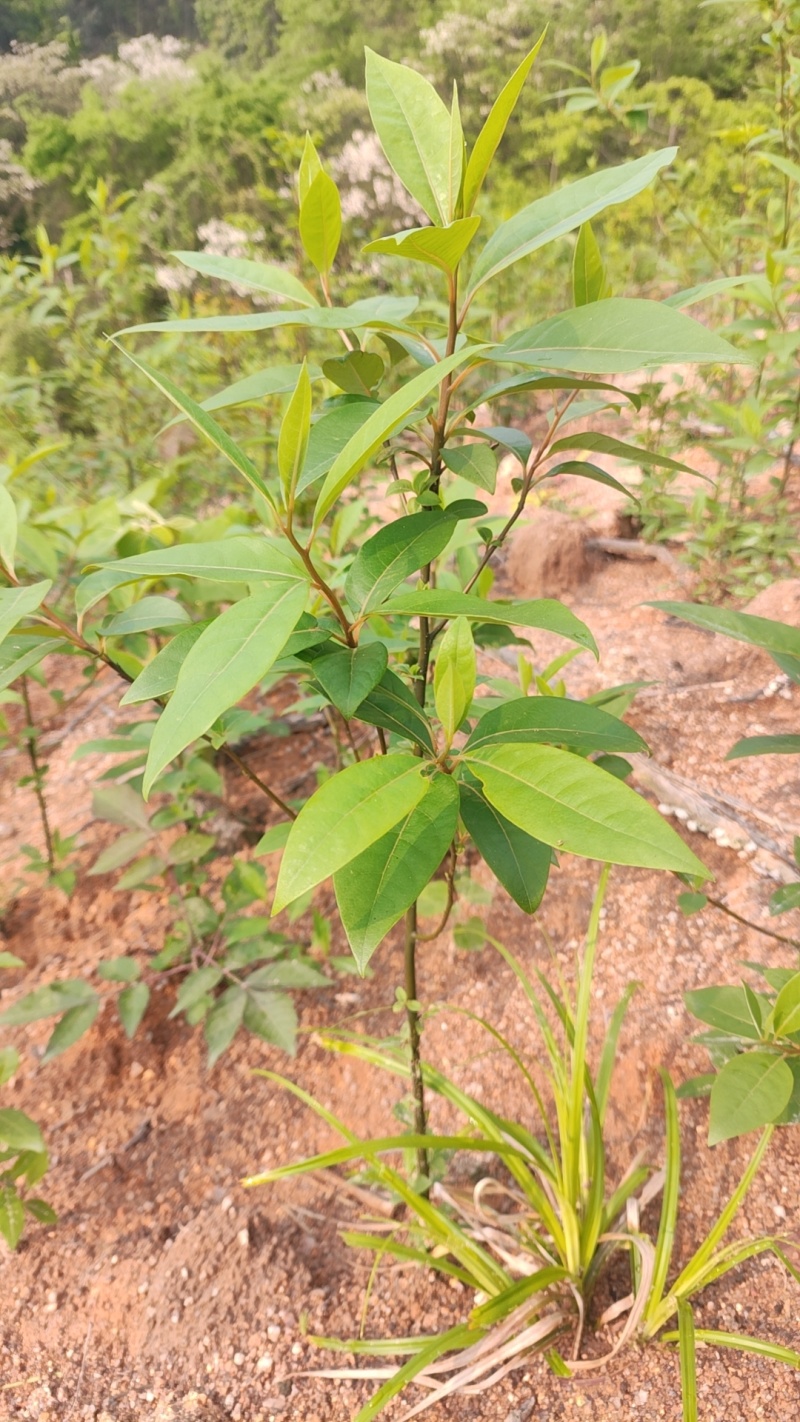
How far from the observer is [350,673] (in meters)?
0.53

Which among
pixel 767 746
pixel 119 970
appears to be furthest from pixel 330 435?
pixel 119 970

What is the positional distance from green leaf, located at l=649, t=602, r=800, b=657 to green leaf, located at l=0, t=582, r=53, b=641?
1.53ft

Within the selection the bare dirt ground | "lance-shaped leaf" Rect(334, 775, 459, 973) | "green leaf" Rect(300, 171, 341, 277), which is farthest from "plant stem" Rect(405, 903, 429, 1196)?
"green leaf" Rect(300, 171, 341, 277)

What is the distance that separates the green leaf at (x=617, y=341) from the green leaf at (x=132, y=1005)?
3.60 ft

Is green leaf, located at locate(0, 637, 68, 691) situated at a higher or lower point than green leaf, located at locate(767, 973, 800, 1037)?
higher

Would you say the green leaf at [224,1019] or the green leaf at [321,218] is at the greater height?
the green leaf at [321,218]

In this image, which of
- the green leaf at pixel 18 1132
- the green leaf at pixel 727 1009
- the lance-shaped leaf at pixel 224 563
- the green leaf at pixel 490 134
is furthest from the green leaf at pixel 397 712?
the green leaf at pixel 18 1132

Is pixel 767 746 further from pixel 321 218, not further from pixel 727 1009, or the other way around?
pixel 321 218

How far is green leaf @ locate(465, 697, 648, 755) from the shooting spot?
577 millimetres

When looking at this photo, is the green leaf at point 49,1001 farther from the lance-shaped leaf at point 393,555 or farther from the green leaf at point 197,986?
the lance-shaped leaf at point 393,555

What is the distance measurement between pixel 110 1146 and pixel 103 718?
1299 mm

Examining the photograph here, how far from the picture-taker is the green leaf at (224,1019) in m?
1.12

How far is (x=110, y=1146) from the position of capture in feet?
4.08

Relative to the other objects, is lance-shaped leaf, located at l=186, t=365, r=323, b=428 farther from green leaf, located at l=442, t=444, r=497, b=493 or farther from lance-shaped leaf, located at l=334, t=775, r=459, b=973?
lance-shaped leaf, located at l=334, t=775, r=459, b=973
